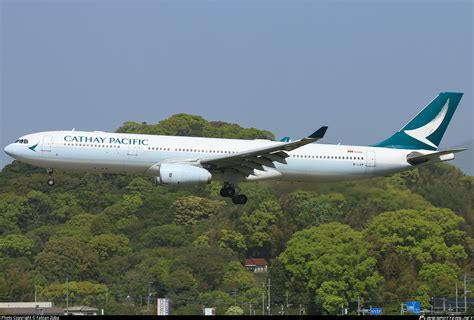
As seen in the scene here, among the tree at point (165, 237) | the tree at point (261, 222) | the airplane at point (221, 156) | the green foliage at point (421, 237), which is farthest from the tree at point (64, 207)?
the airplane at point (221, 156)

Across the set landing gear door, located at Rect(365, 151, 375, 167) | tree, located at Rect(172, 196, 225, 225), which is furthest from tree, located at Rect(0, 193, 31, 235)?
landing gear door, located at Rect(365, 151, 375, 167)

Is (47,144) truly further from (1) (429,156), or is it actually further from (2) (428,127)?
(2) (428,127)

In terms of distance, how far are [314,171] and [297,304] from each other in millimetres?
29801

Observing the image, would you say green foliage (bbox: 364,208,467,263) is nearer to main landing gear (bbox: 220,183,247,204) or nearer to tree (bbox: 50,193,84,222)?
main landing gear (bbox: 220,183,247,204)

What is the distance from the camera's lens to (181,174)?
57812mm

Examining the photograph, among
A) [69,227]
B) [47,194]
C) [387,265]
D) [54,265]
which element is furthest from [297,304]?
[47,194]

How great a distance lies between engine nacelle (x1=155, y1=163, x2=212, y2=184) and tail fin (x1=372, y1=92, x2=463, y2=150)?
10.1 metres

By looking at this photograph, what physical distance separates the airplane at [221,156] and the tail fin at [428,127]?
0.06 meters

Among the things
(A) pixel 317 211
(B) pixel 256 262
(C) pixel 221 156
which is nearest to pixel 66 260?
(B) pixel 256 262

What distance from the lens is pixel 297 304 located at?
290ft

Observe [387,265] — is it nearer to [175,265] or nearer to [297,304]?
[297,304]

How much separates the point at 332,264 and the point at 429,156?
3000cm

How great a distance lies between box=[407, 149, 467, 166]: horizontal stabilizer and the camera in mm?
59219

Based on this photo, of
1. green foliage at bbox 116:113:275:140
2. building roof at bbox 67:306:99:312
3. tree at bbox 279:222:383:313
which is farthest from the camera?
green foliage at bbox 116:113:275:140
